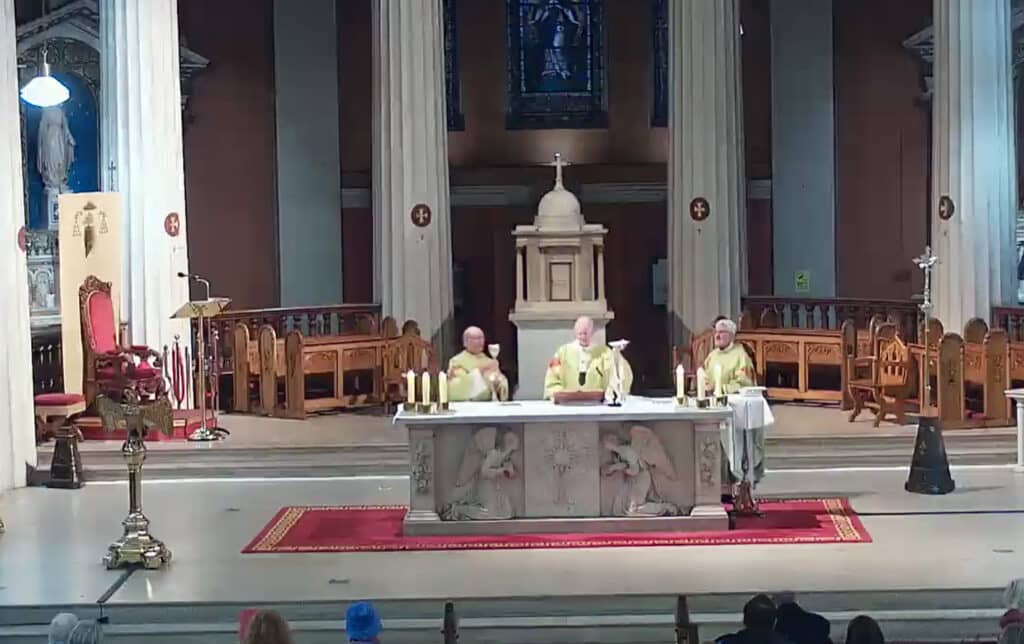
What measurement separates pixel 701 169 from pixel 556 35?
4.49 m

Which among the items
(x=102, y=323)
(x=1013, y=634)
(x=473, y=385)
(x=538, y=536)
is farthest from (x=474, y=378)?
(x=1013, y=634)

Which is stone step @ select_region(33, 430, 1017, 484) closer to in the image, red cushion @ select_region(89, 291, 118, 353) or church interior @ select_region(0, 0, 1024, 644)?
church interior @ select_region(0, 0, 1024, 644)

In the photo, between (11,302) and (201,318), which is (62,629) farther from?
(201,318)

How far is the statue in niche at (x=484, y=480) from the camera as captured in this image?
10891 mm

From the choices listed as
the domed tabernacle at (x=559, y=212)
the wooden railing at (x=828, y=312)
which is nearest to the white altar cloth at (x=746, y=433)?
the domed tabernacle at (x=559, y=212)

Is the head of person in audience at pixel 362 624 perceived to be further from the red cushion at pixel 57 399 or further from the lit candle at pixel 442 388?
the red cushion at pixel 57 399

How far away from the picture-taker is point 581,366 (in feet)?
39.0

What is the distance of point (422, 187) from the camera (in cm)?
1658

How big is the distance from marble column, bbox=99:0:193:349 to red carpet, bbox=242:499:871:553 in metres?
4.54

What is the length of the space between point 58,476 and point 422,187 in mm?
5042

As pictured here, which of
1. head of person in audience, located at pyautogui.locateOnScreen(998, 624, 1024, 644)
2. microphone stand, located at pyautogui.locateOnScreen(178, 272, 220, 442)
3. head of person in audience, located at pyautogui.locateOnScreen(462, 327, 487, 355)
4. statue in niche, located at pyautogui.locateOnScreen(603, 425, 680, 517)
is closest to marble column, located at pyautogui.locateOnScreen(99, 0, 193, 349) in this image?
microphone stand, located at pyautogui.locateOnScreen(178, 272, 220, 442)

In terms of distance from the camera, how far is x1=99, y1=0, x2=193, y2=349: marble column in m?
15.5

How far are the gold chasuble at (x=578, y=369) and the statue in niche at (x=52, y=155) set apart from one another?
8.17 meters

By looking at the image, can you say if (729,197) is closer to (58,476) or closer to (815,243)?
Result: (815,243)
